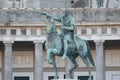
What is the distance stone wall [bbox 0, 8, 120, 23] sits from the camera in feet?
130

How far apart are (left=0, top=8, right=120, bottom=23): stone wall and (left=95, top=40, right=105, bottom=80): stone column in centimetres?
142

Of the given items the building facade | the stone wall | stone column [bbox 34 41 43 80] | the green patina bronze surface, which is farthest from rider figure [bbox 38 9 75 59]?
the stone wall

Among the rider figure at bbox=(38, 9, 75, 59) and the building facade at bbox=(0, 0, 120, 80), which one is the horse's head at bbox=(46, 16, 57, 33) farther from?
the building facade at bbox=(0, 0, 120, 80)

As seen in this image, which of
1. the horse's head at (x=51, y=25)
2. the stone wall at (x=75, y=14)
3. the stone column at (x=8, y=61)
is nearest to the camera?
the horse's head at (x=51, y=25)

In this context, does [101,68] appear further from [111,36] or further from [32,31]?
[32,31]

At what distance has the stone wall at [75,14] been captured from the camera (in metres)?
39.7

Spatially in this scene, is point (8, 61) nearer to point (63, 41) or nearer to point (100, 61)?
point (100, 61)

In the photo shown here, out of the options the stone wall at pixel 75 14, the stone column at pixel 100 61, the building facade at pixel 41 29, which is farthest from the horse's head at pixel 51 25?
the stone column at pixel 100 61

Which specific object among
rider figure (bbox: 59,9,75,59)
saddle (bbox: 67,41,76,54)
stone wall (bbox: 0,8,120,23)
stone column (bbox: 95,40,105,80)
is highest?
stone wall (bbox: 0,8,120,23)

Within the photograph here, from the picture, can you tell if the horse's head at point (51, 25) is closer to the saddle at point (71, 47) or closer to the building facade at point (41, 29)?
the saddle at point (71, 47)

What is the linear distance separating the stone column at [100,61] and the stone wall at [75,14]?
1423 mm

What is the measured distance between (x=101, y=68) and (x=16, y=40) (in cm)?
528

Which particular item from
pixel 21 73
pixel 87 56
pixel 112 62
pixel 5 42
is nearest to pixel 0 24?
pixel 5 42

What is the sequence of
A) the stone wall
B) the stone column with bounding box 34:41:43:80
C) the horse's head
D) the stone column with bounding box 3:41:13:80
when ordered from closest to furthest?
the horse's head < the stone column with bounding box 3:41:13:80 < the stone column with bounding box 34:41:43:80 < the stone wall
